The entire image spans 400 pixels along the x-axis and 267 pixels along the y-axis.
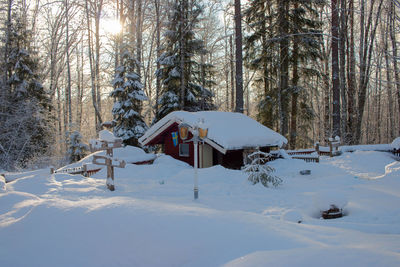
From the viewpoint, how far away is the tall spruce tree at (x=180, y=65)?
2016 cm

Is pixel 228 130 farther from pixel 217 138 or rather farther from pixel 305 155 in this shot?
pixel 305 155

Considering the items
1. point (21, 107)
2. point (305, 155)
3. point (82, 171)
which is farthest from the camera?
point (21, 107)

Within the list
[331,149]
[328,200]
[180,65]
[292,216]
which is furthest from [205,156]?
[331,149]

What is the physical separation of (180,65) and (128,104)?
16.1 feet

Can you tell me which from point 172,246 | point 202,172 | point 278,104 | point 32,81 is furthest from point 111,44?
point 172,246

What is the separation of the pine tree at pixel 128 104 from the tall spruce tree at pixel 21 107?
5168mm

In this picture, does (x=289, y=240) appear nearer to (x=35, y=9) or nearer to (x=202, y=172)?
(x=202, y=172)

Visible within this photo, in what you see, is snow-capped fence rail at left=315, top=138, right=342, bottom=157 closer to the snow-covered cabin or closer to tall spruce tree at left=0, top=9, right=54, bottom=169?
the snow-covered cabin

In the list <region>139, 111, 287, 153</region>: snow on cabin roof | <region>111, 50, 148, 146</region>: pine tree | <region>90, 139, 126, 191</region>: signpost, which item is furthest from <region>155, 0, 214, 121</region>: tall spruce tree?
<region>90, 139, 126, 191</region>: signpost

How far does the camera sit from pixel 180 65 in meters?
20.5

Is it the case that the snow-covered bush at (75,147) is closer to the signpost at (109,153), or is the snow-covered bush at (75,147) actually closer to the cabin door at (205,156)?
the cabin door at (205,156)

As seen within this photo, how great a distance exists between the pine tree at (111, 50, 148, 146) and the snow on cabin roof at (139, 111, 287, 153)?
4264 millimetres

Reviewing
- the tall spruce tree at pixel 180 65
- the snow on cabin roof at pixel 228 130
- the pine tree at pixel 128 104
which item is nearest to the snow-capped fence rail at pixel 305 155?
the snow on cabin roof at pixel 228 130

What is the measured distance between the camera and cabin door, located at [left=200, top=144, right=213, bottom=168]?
14328 millimetres
